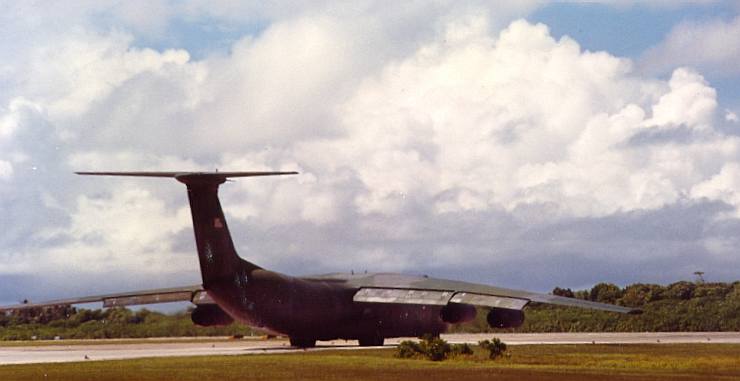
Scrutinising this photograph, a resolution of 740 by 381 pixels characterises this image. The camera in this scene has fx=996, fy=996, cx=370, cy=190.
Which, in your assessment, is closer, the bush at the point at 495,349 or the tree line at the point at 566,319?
the bush at the point at 495,349

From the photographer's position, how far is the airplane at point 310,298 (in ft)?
115

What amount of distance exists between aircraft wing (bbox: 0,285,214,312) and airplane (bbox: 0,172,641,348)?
43 millimetres

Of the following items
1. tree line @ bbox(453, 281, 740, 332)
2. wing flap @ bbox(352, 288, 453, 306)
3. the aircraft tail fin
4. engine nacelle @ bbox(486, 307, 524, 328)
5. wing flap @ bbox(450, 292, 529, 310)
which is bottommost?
tree line @ bbox(453, 281, 740, 332)

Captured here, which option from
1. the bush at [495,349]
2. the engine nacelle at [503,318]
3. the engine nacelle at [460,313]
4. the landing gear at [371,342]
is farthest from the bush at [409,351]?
the engine nacelle at [460,313]

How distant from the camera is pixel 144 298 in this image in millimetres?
43406

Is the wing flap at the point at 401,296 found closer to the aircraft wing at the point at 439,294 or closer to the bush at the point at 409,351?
the aircraft wing at the point at 439,294

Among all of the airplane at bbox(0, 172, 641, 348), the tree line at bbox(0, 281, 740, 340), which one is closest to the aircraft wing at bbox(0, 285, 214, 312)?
the airplane at bbox(0, 172, 641, 348)

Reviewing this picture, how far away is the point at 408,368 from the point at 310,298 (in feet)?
45.6

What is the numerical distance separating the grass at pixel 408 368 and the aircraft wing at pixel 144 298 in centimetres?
1182

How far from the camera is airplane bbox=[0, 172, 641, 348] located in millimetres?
35125

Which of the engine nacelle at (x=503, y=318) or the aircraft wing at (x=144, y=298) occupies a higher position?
the aircraft wing at (x=144, y=298)

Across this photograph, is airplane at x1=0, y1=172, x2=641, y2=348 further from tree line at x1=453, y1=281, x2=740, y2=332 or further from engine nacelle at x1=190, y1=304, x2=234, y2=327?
tree line at x1=453, y1=281, x2=740, y2=332

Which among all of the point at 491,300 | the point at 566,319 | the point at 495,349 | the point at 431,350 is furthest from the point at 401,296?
the point at 566,319

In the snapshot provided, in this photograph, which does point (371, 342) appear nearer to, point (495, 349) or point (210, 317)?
point (210, 317)
